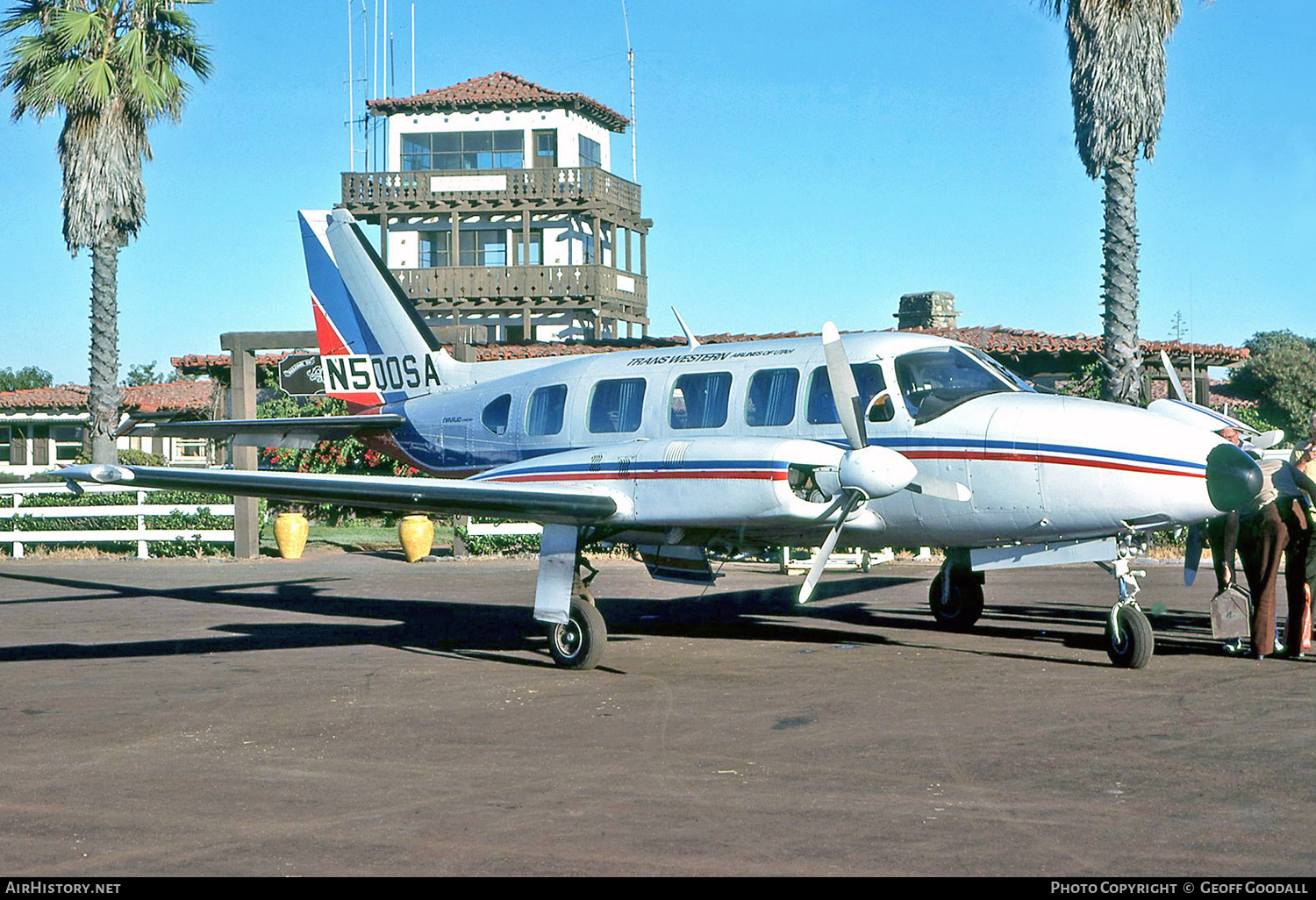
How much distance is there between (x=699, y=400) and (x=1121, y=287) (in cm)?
1141

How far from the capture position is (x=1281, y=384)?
164 feet

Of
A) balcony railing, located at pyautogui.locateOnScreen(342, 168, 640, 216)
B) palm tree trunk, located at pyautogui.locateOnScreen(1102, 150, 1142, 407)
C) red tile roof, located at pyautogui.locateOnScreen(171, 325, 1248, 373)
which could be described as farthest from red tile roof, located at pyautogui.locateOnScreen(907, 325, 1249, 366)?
balcony railing, located at pyautogui.locateOnScreen(342, 168, 640, 216)

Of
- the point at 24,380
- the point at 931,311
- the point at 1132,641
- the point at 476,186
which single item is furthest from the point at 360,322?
the point at 24,380

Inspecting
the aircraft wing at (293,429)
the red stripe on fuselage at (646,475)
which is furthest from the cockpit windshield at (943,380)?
the aircraft wing at (293,429)

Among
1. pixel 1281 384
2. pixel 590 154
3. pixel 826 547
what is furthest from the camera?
pixel 590 154

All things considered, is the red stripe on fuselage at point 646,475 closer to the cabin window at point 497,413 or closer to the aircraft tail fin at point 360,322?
the cabin window at point 497,413

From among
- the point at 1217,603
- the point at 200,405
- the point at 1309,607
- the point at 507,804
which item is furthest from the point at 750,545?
the point at 200,405

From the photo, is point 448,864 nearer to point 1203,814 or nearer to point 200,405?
point 1203,814

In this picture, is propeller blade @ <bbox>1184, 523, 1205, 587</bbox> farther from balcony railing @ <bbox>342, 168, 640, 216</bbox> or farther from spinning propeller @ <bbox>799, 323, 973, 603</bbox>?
balcony railing @ <bbox>342, 168, 640, 216</bbox>

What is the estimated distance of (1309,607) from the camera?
470 inches

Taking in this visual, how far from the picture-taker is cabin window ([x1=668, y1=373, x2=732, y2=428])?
1313 cm

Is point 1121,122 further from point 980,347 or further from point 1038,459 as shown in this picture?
point 1038,459

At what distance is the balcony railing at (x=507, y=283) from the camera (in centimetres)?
4850

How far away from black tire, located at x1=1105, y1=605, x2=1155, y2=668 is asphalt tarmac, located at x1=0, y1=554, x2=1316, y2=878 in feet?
0.43
